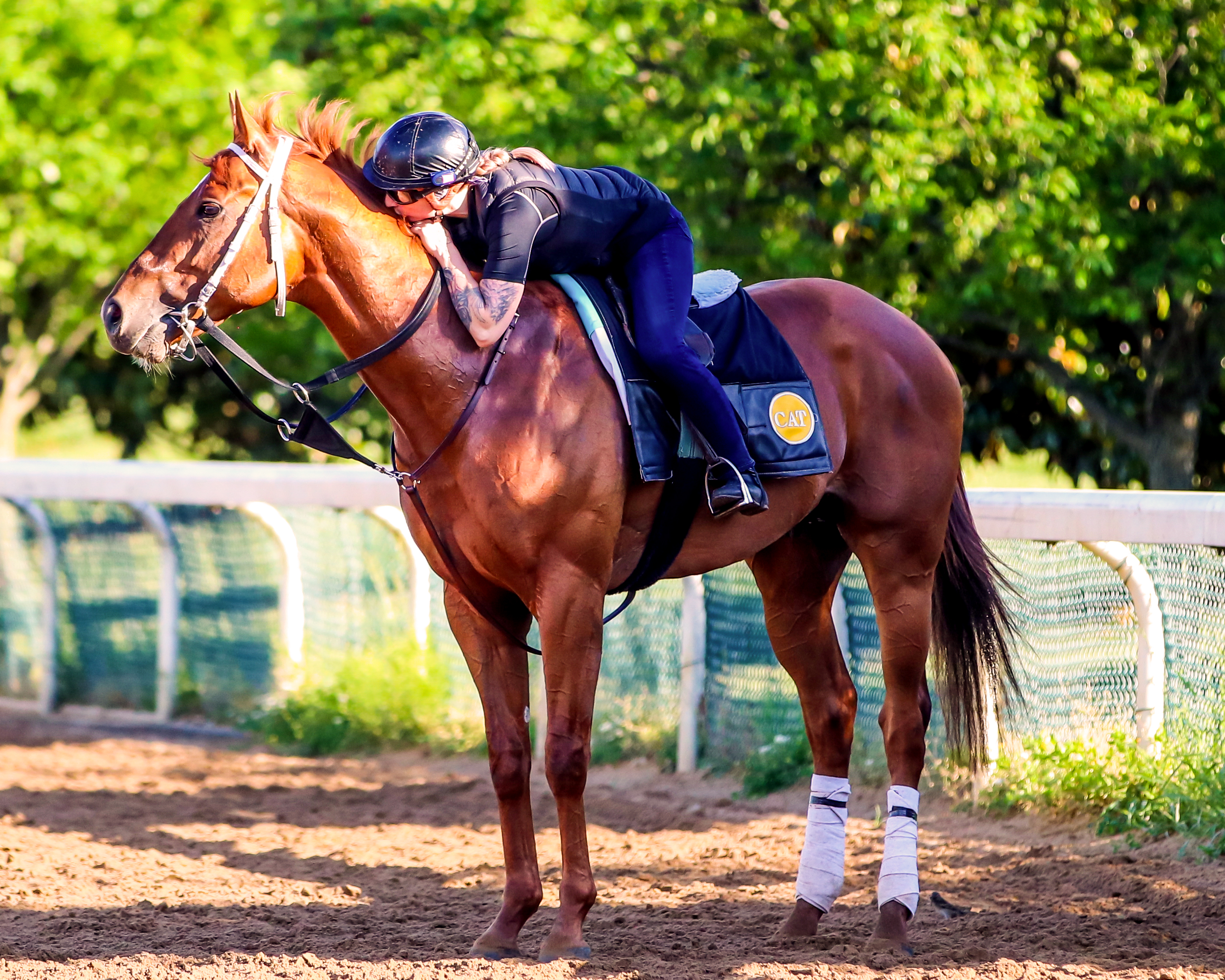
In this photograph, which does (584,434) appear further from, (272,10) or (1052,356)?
(272,10)

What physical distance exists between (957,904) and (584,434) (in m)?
2.02

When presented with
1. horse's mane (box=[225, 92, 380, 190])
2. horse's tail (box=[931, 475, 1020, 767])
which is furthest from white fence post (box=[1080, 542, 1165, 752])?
horse's mane (box=[225, 92, 380, 190])

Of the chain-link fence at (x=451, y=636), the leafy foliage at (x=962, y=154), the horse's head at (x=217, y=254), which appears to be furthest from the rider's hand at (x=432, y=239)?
the leafy foliage at (x=962, y=154)

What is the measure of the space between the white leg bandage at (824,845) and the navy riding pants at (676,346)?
3.81 ft

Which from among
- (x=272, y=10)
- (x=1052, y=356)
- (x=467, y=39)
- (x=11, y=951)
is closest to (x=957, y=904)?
(x=11, y=951)

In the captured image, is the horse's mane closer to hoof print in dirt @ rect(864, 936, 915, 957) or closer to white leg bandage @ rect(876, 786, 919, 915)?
white leg bandage @ rect(876, 786, 919, 915)

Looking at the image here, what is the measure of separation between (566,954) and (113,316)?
2.10 metres

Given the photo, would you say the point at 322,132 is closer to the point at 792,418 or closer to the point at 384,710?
the point at 792,418

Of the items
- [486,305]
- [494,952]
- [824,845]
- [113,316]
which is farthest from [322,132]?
[824,845]

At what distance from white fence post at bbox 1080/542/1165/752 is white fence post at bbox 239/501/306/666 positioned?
4.53m

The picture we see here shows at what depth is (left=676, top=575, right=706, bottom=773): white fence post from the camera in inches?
269

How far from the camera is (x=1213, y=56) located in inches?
324

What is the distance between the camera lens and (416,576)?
779cm

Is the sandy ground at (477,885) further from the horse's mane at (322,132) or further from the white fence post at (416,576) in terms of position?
the horse's mane at (322,132)
